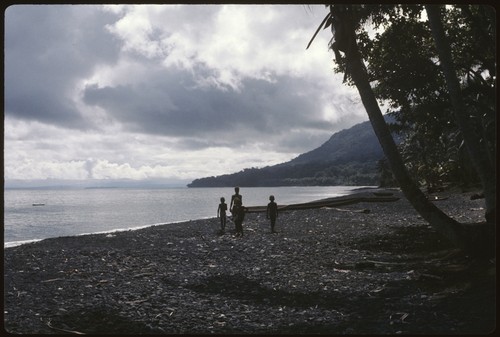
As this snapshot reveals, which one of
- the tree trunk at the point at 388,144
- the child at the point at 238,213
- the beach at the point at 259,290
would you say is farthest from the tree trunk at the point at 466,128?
the child at the point at 238,213

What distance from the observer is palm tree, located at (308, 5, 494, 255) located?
1276 centimetres

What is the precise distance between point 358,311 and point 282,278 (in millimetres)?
4116

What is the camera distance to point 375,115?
1322 cm

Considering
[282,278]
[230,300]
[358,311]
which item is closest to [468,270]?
[358,311]

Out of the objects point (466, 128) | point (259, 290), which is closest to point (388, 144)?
point (466, 128)

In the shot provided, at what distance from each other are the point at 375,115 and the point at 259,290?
625 centimetres

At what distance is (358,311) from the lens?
958 cm

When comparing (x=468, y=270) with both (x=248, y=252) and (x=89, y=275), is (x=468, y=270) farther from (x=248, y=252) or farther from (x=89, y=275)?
(x=89, y=275)

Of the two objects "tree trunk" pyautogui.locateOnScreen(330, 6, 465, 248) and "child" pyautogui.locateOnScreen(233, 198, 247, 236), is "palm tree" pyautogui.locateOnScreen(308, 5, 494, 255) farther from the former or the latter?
"child" pyautogui.locateOnScreen(233, 198, 247, 236)

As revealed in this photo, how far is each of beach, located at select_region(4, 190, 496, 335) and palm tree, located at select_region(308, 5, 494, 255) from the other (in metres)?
0.87

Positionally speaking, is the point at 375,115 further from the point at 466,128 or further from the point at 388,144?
the point at 466,128

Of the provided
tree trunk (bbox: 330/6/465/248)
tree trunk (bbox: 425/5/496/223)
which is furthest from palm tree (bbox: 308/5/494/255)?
tree trunk (bbox: 425/5/496/223)

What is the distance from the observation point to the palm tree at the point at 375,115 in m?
12.8

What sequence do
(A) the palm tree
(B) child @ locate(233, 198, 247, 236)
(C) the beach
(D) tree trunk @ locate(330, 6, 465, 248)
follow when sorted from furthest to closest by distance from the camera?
(B) child @ locate(233, 198, 247, 236)
(D) tree trunk @ locate(330, 6, 465, 248)
(A) the palm tree
(C) the beach
